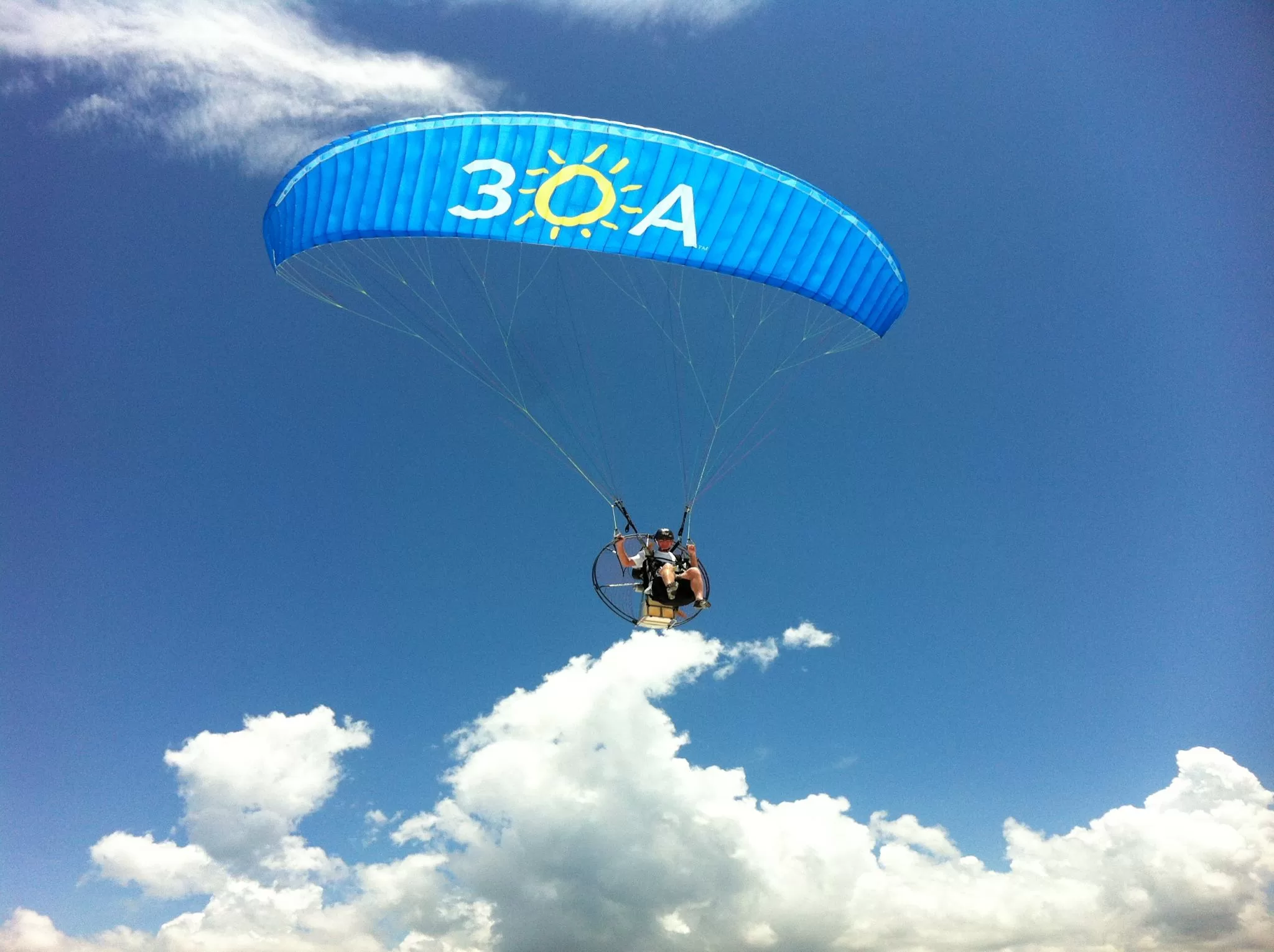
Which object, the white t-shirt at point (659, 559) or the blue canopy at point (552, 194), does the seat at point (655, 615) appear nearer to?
the white t-shirt at point (659, 559)

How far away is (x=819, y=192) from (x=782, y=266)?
125 cm

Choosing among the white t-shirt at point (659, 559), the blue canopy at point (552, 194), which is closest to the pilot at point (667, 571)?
the white t-shirt at point (659, 559)

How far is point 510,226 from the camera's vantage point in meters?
14.0

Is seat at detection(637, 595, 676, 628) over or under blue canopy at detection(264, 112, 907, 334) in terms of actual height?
under

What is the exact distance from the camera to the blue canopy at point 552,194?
44.5 feet

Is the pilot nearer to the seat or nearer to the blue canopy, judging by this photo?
the seat

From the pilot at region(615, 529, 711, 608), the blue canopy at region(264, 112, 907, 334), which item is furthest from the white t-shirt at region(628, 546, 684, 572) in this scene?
the blue canopy at region(264, 112, 907, 334)

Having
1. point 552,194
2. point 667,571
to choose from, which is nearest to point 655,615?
point 667,571

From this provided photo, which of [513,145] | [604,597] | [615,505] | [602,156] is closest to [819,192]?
[602,156]

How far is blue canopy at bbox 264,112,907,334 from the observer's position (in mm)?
13555

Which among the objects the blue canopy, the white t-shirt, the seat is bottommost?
the seat

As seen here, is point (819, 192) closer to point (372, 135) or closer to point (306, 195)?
point (372, 135)

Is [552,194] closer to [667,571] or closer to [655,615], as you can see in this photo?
[667,571]

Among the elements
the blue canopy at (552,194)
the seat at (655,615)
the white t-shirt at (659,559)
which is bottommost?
the seat at (655,615)
